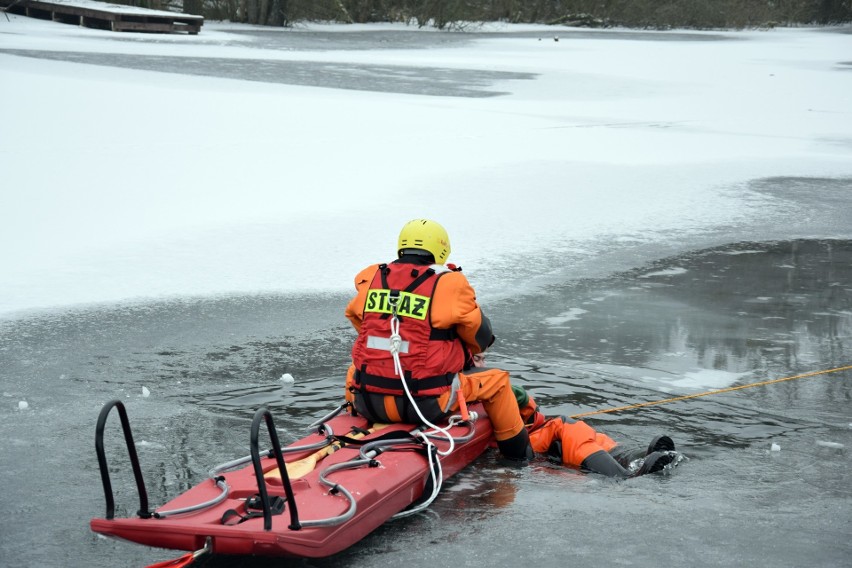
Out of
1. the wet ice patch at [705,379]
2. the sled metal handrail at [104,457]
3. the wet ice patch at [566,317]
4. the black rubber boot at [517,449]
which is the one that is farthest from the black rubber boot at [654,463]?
the wet ice patch at [566,317]

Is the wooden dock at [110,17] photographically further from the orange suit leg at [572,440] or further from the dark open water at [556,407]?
the orange suit leg at [572,440]

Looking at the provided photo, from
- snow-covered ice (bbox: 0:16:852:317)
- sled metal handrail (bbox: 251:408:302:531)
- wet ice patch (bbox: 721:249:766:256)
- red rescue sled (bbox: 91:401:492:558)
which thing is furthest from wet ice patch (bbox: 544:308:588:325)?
sled metal handrail (bbox: 251:408:302:531)

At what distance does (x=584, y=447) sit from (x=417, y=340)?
3.44 feet

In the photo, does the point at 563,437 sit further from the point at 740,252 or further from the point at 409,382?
the point at 740,252

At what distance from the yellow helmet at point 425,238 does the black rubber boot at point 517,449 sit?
974 mm

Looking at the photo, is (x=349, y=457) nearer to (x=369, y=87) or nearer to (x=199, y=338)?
(x=199, y=338)

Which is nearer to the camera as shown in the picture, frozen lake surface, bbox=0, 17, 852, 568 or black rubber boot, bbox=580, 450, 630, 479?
frozen lake surface, bbox=0, 17, 852, 568

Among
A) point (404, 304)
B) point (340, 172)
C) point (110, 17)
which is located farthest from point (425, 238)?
point (110, 17)

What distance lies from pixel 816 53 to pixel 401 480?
103 ft

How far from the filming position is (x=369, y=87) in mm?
20188

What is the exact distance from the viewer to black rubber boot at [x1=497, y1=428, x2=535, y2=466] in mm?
5465

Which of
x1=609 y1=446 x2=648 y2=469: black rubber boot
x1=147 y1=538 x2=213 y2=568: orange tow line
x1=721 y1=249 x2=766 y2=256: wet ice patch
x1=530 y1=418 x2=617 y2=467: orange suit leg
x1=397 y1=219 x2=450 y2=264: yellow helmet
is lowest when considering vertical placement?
x1=721 y1=249 x2=766 y2=256: wet ice patch

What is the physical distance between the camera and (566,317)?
8.41 metres

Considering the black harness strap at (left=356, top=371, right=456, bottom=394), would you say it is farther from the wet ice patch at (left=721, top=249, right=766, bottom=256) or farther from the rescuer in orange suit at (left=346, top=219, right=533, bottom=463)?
the wet ice patch at (left=721, top=249, right=766, bottom=256)
